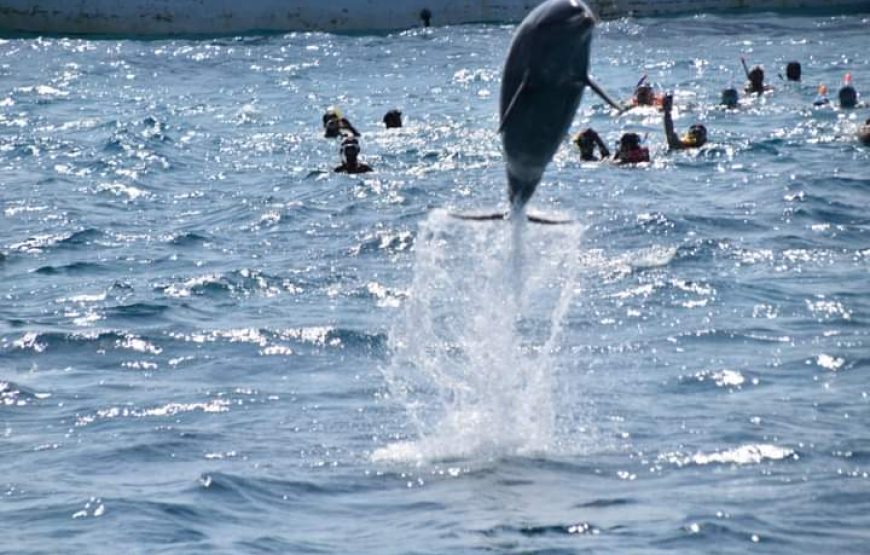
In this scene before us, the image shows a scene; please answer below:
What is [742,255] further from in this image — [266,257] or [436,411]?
[436,411]

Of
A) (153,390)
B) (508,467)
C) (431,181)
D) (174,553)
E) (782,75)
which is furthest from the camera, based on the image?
(782,75)

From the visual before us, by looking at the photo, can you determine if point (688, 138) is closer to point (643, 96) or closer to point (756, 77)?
point (643, 96)

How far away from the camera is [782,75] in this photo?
42594 mm

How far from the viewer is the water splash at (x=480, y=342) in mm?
16359

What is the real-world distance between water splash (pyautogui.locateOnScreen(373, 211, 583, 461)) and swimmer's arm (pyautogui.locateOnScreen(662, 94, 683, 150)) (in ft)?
18.4

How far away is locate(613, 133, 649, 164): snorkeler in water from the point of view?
31250 mm

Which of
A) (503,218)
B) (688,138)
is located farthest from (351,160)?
(503,218)

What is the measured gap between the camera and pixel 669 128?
3247 centimetres

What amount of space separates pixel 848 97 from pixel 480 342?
18478 millimetres

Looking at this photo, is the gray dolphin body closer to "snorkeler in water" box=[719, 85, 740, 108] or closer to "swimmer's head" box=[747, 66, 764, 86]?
"snorkeler in water" box=[719, 85, 740, 108]

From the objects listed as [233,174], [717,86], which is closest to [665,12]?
[717,86]

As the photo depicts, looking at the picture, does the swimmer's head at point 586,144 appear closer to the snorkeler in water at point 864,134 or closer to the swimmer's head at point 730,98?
the snorkeler in water at point 864,134

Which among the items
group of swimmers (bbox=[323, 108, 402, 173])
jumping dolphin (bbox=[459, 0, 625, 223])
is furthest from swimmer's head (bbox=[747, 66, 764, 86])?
jumping dolphin (bbox=[459, 0, 625, 223])

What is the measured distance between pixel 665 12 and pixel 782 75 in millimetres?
14920
